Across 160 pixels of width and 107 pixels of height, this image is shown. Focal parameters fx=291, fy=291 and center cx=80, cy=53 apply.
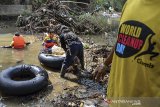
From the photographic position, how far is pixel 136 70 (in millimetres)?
1957

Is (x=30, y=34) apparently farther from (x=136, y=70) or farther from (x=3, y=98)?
(x=136, y=70)

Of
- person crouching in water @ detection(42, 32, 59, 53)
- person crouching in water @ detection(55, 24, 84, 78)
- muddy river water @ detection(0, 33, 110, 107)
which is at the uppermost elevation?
person crouching in water @ detection(55, 24, 84, 78)

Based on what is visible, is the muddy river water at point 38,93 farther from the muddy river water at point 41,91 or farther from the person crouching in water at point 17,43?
the person crouching in water at point 17,43

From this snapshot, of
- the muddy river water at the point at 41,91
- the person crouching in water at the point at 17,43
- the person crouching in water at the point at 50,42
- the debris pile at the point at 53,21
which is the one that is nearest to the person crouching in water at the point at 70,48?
the muddy river water at the point at 41,91

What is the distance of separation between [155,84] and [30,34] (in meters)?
11.6

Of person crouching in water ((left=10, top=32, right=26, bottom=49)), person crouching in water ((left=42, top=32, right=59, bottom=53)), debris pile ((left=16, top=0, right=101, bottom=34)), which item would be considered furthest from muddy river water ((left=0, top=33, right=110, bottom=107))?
debris pile ((left=16, top=0, right=101, bottom=34))

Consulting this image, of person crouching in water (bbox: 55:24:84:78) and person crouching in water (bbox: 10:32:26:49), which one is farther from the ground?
person crouching in water (bbox: 55:24:84:78)

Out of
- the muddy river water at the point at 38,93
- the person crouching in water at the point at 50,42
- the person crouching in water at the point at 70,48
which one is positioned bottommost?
the muddy river water at the point at 38,93

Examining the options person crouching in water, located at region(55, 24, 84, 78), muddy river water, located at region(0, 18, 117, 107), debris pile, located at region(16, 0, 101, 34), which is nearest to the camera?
muddy river water, located at region(0, 18, 117, 107)

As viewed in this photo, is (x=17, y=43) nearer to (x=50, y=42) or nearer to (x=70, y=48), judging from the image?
(x=50, y=42)

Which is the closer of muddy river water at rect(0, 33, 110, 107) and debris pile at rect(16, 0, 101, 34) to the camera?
muddy river water at rect(0, 33, 110, 107)

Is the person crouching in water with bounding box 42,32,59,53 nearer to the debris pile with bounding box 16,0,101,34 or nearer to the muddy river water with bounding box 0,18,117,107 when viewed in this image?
the muddy river water with bounding box 0,18,117,107

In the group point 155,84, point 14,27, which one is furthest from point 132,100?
point 14,27

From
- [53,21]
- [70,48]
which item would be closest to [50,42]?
[70,48]
